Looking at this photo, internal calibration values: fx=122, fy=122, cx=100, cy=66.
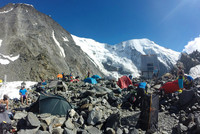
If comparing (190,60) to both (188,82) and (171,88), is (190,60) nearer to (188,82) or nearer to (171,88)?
(188,82)

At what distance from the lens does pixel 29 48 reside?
1138 inches

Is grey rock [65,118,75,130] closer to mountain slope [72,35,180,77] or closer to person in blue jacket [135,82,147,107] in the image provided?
person in blue jacket [135,82,147,107]

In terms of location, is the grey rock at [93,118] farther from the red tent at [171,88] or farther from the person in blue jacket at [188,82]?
the person in blue jacket at [188,82]

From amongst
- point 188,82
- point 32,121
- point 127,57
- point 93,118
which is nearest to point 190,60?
point 188,82

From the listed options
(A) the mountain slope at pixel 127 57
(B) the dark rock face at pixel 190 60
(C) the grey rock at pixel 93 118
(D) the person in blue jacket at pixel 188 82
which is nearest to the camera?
(C) the grey rock at pixel 93 118

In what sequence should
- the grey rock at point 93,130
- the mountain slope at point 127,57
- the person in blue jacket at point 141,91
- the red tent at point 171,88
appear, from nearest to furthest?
1. the grey rock at point 93,130
2. the person in blue jacket at point 141,91
3. the red tent at point 171,88
4. the mountain slope at point 127,57

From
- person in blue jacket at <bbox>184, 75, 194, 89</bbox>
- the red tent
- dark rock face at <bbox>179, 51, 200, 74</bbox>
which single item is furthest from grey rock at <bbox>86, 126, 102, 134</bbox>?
dark rock face at <bbox>179, 51, 200, 74</bbox>

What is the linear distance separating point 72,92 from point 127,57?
3643 inches

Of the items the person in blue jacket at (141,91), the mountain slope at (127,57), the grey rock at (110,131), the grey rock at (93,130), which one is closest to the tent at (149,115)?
the grey rock at (110,131)

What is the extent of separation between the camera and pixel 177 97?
285 inches

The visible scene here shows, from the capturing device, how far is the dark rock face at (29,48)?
24.4 metres

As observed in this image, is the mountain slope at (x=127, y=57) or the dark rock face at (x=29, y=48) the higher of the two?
the mountain slope at (x=127, y=57)

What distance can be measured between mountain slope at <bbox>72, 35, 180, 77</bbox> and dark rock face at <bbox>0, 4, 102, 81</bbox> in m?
35.6

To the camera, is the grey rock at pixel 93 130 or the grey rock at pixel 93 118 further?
the grey rock at pixel 93 118
